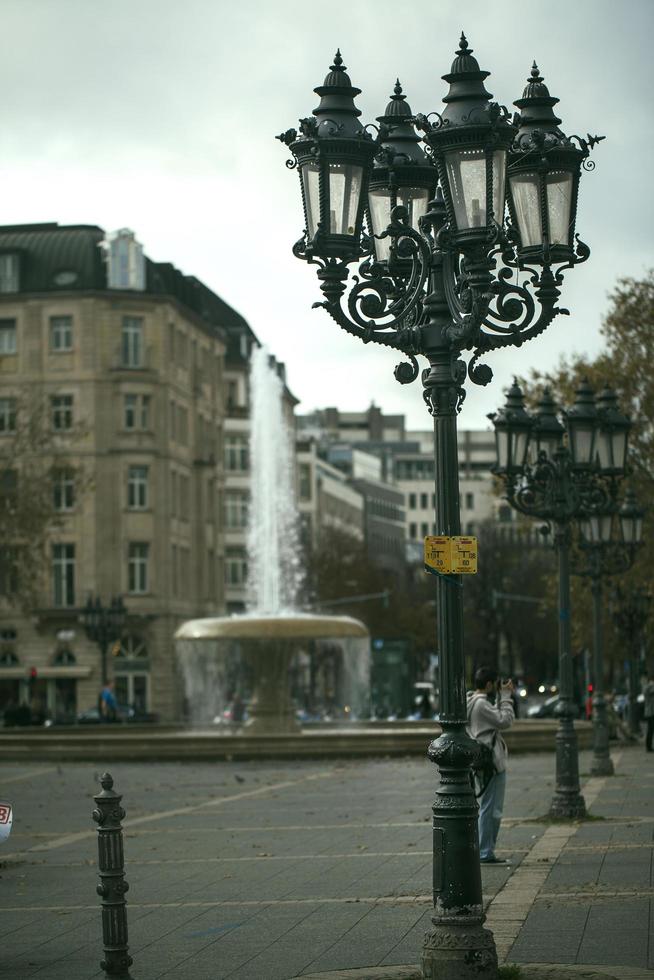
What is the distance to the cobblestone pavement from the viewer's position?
11398 millimetres

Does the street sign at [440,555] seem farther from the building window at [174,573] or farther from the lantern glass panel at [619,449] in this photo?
the building window at [174,573]

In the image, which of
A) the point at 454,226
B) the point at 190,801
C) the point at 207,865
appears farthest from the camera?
the point at 190,801

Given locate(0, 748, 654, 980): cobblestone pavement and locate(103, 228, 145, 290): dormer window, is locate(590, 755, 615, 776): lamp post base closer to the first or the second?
locate(0, 748, 654, 980): cobblestone pavement

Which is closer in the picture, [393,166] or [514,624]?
[393,166]

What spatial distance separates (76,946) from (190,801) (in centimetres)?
1492

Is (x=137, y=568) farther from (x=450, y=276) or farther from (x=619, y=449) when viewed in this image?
(x=450, y=276)

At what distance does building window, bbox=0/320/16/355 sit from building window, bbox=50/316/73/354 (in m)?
1.65

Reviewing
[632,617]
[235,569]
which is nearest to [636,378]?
[632,617]

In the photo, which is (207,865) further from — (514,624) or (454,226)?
(514,624)

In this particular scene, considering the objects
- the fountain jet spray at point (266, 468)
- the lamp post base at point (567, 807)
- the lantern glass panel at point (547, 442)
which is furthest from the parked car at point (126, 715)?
the lamp post base at point (567, 807)

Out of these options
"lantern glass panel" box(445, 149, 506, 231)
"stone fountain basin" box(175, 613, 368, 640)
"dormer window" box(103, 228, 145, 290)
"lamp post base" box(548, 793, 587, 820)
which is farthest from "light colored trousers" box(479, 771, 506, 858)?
"dormer window" box(103, 228, 145, 290)

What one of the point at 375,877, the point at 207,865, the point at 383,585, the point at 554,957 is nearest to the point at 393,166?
the point at 554,957

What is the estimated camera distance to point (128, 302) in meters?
82.9

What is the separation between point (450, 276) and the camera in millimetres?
10664
